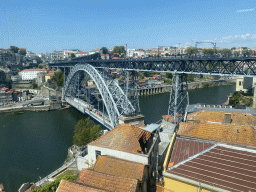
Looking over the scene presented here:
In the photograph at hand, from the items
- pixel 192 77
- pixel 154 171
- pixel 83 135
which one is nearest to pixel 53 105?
pixel 83 135

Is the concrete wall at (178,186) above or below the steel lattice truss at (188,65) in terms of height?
below

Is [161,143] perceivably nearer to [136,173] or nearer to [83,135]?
[136,173]

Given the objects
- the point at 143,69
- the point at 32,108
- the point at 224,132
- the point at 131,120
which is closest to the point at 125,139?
the point at 224,132

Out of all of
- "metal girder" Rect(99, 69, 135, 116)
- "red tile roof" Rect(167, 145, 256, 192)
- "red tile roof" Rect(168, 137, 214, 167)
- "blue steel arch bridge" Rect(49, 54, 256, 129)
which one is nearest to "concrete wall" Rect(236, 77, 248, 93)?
"blue steel arch bridge" Rect(49, 54, 256, 129)

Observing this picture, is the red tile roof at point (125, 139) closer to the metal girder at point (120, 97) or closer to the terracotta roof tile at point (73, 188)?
the terracotta roof tile at point (73, 188)

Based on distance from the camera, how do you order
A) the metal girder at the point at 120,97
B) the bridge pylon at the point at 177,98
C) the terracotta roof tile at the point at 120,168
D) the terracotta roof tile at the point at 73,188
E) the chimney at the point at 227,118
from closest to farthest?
the terracotta roof tile at the point at 73,188 → the terracotta roof tile at the point at 120,168 → the chimney at the point at 227,118 → the bridge pylon at the point at 177,98 → the metal girder at the point at 120,97

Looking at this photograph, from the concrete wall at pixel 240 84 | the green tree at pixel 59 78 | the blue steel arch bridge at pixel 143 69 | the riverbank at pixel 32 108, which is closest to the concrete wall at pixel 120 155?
the blue steel arch bridge at pixel 143 69
